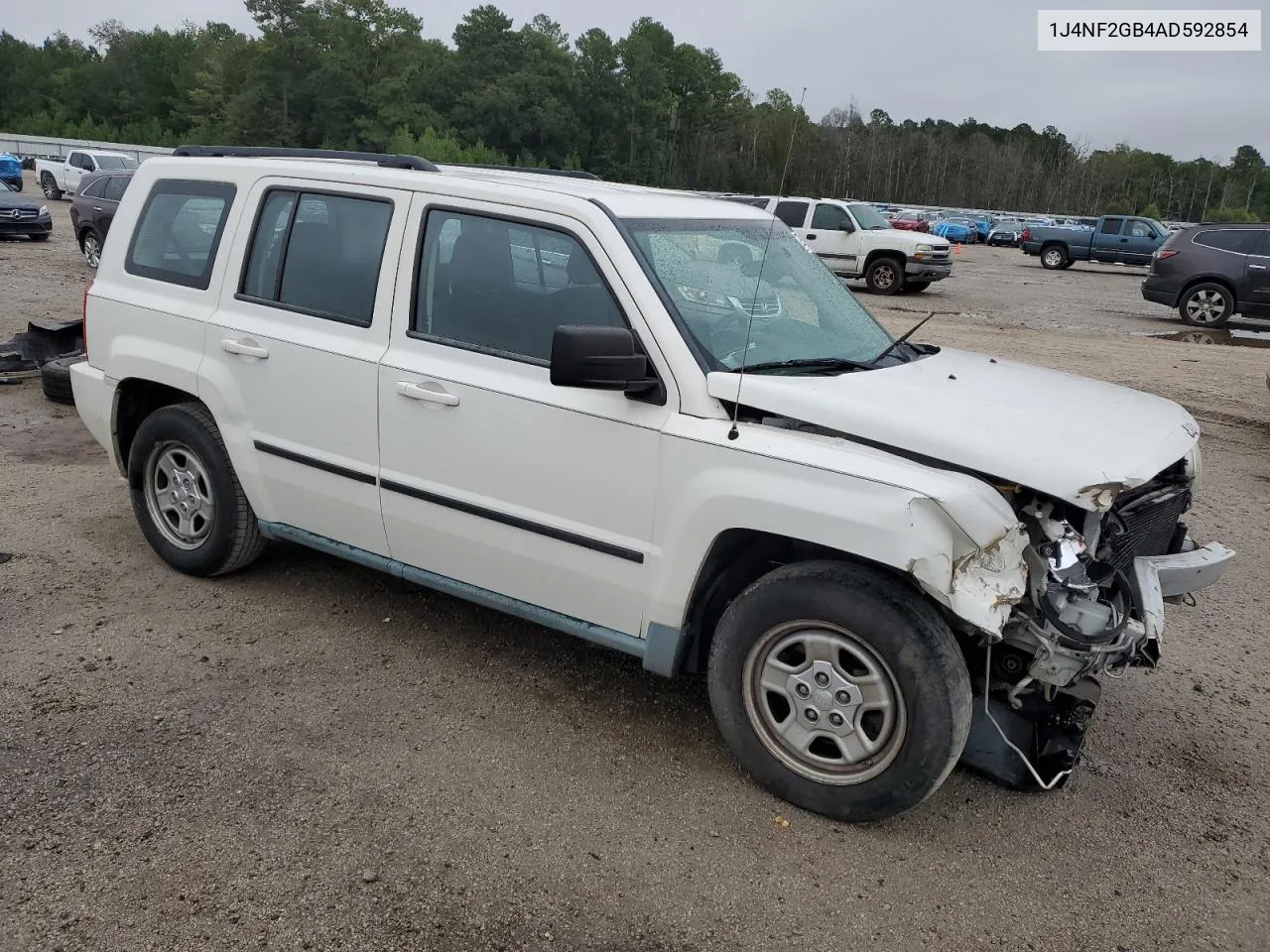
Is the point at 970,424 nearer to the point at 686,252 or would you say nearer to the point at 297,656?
the point at 686,252

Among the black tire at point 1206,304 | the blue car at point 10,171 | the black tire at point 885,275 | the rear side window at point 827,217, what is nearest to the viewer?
the black tire at point 1206,304

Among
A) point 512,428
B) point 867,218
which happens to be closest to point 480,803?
point 512,428

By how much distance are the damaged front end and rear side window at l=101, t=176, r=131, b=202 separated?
17.6 metres

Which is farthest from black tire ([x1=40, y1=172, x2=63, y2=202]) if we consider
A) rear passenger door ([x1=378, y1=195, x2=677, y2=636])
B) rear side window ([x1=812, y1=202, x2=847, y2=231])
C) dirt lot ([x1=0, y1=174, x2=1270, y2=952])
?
rear passenger door ([x1=378, y1=195, x2=677, y2=636])

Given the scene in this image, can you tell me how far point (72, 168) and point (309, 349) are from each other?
35439 mm

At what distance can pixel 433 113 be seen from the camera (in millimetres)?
87688

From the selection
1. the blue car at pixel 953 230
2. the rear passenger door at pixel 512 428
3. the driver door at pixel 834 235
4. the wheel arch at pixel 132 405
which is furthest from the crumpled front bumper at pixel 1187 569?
the blue car at pixel 953 230

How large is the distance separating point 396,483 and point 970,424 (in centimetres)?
210

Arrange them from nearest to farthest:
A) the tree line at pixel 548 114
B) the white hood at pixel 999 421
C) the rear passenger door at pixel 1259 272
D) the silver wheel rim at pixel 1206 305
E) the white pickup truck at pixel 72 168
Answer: the white hood at pixel 999 421 → the rear passenger door at pixel 1259 272 → the silver wheel rim at pixel 1206 305 → the white pickup truck at pixel 72 168 → the tree line at pixel 548 114

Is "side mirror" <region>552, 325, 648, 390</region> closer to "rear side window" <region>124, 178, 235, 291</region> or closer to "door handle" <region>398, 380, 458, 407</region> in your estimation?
"door handle" <region>398, 380, 458, 407</region>

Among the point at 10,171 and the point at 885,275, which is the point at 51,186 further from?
the point at 885,275

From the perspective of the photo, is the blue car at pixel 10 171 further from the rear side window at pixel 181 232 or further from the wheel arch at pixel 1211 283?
the rear side window at pixel 181 232

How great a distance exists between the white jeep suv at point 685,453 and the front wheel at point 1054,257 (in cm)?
3107

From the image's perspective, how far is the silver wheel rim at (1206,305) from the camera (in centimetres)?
1703
